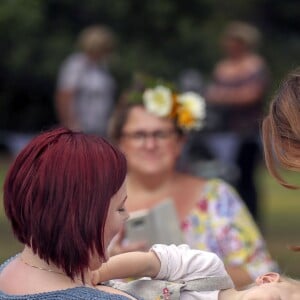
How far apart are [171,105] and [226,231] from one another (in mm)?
683

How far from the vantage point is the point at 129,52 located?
59.0 ft

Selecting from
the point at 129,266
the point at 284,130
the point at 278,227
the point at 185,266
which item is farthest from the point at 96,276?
the point at 278,227

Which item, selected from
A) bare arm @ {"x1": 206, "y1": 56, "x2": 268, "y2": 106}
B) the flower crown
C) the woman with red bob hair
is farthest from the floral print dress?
bare arm @ {"x1": 206, "y1": 56, "x2": 268, "y2": 106}

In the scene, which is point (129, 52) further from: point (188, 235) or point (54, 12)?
point (188, 235)

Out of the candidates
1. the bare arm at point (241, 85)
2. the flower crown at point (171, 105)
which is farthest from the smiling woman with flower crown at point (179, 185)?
the bare arm at point (241, 85)

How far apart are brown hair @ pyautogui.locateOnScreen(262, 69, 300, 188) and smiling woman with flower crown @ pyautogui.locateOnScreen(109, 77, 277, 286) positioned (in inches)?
65.1

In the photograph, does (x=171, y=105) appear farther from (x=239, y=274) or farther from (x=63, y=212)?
(x=63, y=212)

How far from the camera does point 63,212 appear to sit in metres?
2.45

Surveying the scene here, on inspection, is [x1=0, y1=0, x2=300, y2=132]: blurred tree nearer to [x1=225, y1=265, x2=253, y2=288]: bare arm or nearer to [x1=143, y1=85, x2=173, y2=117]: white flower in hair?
[x1=143, y1=85, x2=173, y2=117]: white flower in hair

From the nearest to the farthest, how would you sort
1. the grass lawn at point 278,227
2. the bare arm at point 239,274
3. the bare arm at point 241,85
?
the bare arm at point 239,274 < the grass lawn at point 278,227 < the bare arm at point 241,85

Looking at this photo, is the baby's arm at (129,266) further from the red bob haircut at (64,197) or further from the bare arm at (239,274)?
the bare arm at (239,274)

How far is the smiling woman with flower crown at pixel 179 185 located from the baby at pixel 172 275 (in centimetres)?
164

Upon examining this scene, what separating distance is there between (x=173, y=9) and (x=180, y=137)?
44.8 feet

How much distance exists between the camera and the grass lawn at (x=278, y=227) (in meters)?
9.15
